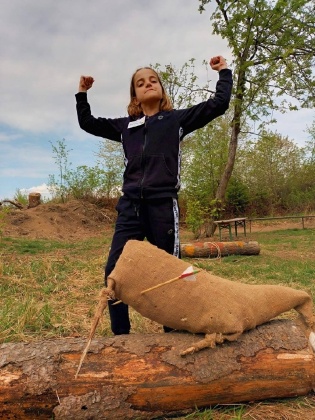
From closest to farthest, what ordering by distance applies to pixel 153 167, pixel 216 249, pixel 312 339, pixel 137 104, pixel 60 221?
pixel 312 339 → pixel 153 167 → pixel 137 104 → pixel 216 249 → pixel 60 221

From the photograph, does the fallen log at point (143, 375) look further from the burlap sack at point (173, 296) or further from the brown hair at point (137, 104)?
the brown hair at point (137, 104)

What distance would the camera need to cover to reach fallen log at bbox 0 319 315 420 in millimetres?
1758

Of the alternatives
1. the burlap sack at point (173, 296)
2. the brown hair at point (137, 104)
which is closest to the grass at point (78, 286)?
the burlap sack at point (173, 296)

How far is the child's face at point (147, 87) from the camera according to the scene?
8.50 ft

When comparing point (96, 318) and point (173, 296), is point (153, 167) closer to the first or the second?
point (173, 296)

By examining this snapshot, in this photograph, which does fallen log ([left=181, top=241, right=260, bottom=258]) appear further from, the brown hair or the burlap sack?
the burlap sack

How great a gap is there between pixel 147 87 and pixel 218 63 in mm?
503

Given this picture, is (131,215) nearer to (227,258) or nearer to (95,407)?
(95,407)

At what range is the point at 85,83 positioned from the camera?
2.80m

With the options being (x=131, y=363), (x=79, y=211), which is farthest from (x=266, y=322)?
(x=79, y=211)

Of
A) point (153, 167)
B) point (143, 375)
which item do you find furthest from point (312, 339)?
point (153, 167)

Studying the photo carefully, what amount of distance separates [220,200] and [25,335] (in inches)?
417

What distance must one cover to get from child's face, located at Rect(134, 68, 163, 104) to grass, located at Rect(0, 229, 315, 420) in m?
1.75

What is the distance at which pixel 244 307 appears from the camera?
6.67 ft
